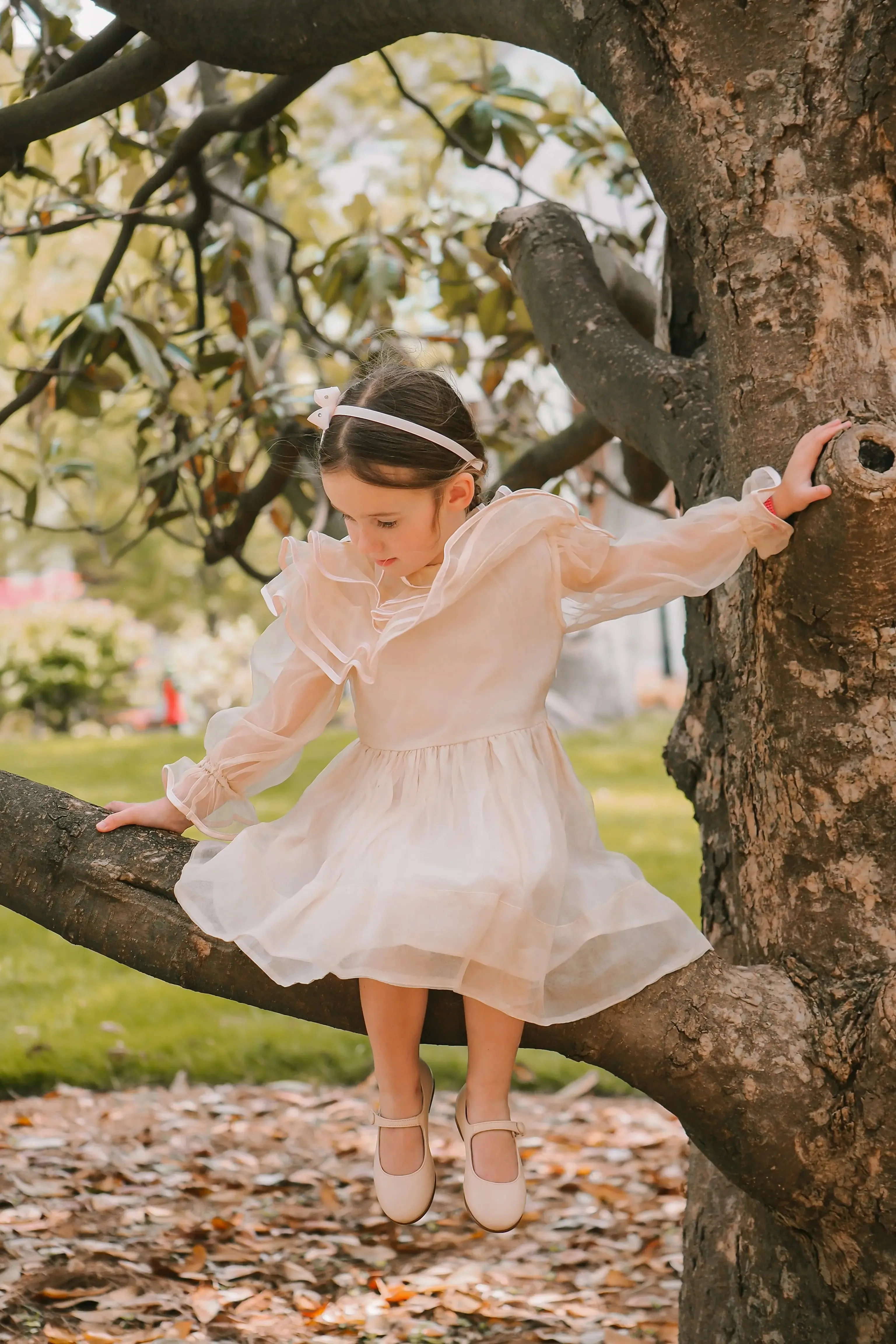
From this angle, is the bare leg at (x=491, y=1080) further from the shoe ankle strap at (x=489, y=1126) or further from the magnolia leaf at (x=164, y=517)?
the magnolia leaf at (x=164, y=517)

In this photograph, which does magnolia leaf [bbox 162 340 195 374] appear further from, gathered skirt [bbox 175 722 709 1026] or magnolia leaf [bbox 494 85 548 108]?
gathered skirt [bbox 175 722 709 1026]

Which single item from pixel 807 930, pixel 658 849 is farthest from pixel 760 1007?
pixel 658 849

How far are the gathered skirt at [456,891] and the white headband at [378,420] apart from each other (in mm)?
440

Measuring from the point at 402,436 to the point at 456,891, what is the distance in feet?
2.25

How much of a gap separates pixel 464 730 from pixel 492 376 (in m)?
2.11

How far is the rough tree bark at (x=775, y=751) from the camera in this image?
1.59m

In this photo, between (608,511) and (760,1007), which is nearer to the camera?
(760,1007)

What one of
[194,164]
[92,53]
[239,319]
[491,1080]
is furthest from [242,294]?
[491,1080]

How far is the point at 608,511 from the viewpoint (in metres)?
12.1

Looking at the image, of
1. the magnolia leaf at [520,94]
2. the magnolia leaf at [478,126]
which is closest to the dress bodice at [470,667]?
the magnolia leaf at [478,126]

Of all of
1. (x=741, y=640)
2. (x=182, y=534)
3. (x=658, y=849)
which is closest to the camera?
(x=741, y=640)

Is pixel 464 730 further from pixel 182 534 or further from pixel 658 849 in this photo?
pixel 182 534

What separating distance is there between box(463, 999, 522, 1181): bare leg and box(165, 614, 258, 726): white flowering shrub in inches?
358

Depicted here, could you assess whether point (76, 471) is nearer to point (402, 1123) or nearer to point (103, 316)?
point (103, 316)
